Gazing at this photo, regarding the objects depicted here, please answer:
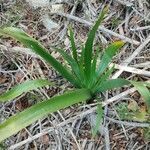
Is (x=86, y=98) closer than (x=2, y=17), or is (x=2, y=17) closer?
(x=86, y=98)

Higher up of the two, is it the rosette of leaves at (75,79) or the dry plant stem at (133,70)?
the rosette of leaves at (75,79)

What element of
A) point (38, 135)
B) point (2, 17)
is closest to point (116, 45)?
point (38, 135)

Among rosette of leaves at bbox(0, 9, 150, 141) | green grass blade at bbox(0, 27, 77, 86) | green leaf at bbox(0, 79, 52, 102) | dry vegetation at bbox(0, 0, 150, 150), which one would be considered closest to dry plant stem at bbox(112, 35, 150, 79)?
dry vegetation at bbox(0, 0, 150, 150)

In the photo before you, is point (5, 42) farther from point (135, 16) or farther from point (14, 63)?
point (135, 16)

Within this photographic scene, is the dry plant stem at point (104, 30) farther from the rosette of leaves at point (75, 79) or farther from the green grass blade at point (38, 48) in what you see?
the green grass blade at point (38, 48)

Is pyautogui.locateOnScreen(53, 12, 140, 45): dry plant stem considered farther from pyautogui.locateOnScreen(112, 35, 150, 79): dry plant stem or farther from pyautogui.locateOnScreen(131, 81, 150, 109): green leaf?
pyautogui.locateOnScreen(131, 81, 150, 109): green leaf

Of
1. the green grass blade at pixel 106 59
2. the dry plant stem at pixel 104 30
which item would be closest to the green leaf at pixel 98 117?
the green grass blade at pixel 106 59

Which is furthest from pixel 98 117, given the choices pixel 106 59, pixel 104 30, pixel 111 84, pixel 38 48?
pixel 104 30
